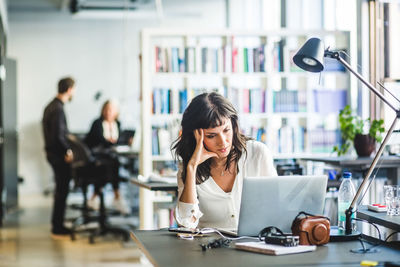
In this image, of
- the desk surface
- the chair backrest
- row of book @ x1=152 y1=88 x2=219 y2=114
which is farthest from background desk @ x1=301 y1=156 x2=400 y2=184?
the chair backrest

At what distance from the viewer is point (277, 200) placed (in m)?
2.28

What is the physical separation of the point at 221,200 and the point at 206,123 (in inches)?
14.0

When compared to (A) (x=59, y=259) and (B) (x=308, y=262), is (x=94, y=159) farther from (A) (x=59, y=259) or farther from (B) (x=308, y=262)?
(B) (x=308, y=262)

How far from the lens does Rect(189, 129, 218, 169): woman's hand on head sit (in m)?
2.79

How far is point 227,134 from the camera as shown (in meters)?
2.82

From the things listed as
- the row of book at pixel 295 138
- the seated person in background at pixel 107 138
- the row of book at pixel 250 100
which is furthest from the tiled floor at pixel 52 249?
the row of book at pixel 295 138

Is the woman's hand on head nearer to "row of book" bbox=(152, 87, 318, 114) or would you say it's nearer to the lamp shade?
the lamp shade

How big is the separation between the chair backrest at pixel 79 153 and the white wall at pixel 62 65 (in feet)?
17.1

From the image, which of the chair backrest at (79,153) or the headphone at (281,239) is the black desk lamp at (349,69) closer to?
the headphone at (281,239)

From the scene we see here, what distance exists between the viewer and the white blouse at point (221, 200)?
273 cm

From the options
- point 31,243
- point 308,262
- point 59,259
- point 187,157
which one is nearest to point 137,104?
point 31,243

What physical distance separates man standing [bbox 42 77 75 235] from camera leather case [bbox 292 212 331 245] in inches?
194

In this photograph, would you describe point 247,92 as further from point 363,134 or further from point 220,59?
point 363,134

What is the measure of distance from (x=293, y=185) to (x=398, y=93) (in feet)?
11.3
